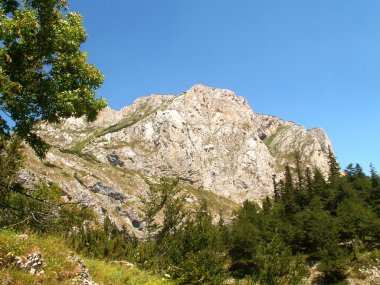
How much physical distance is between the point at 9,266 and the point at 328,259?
6866 centimetres

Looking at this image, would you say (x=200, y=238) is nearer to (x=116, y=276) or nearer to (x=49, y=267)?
(x=116, y=276)

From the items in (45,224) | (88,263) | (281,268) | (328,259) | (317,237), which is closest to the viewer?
(45,224)

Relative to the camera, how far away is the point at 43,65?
13.3m

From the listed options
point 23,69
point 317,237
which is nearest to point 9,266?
point 23,69

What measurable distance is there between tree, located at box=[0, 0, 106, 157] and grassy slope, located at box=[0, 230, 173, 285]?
13.9 ft

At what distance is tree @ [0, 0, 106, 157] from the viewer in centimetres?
1208

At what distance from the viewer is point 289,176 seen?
127125mm

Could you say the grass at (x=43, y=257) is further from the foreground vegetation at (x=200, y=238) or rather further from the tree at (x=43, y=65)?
the tree at (x=43, y=65)

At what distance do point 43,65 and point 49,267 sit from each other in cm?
773

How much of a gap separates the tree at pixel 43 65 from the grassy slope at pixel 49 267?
4.24 metres

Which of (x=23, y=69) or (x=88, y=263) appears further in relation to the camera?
(x=88, y=263)

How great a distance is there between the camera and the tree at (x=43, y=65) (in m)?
12.1

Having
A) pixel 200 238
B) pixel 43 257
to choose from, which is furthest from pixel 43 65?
pixel 200 238

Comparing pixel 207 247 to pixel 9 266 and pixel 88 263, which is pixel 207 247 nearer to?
pixel 88 263
